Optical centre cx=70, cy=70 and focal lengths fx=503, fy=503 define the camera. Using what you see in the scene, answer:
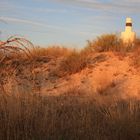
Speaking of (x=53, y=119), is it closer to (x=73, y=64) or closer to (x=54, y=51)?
(x=73, y=64)

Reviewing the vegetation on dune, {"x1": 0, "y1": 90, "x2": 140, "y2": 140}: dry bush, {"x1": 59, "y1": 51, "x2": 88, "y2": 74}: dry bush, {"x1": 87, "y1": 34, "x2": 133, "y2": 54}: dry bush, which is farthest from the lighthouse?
{"x1": 0, "y1": 90, "x2": 140, "y2": 140}: dry bush

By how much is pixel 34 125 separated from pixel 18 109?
0.48 meters

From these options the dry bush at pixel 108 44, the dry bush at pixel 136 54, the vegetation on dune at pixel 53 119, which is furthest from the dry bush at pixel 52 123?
the dry bush at pixel 108 44

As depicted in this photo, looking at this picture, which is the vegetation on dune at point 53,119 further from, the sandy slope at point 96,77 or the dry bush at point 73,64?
the dry bush at point 73,64

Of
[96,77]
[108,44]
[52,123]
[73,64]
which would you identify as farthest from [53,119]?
[108,44]

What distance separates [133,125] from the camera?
11.3 metres

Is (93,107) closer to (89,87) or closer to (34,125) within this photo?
(34,125)

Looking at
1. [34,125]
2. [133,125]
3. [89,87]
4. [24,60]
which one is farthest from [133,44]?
[34,125]

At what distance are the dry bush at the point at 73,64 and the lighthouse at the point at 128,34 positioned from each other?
2.32m

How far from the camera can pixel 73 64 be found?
2273cm

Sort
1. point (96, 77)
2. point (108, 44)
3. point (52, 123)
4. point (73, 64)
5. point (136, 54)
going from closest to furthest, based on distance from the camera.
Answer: point (52, 123) < point (96, 77) < point (136, 54) < point (73, 64) < point (108, 44)

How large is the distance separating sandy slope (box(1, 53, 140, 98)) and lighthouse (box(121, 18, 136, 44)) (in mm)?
1266

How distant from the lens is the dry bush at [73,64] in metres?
22.6

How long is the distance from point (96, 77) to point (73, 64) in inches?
74.5
